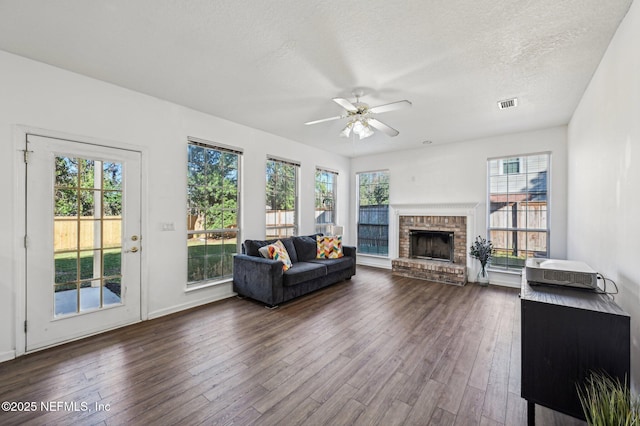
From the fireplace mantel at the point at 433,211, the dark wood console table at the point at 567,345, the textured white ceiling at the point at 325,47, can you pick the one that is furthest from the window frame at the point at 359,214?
the dark wood console table at the point at 567,345

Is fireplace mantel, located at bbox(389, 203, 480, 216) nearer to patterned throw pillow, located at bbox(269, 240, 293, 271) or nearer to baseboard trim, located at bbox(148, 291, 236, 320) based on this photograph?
patterned throw pillow, located at bbox(269, 240, 293, 271)

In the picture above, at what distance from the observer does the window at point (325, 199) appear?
621cm

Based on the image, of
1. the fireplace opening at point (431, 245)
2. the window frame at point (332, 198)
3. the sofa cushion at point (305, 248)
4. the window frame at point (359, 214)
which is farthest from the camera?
the window frame at point (359, 214)

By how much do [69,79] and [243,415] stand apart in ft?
11.9

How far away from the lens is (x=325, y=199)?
646cm

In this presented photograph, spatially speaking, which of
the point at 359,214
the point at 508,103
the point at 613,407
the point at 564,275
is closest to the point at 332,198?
the point at 359,214

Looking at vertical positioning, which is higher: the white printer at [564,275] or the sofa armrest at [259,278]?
the white printer at [564,275]

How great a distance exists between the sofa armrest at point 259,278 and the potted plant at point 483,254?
3664 millimetres

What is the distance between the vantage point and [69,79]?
2789 millimetres

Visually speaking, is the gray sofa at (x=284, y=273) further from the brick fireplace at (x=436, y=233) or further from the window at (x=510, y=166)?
the window at (x=510, y=166)

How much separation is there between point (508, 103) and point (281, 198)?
382cm

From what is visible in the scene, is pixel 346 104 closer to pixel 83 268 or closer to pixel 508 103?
pixel 508 103

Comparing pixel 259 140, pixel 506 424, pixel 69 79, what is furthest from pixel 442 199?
pixel 69 79

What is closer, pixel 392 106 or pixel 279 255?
pixel 392 106
